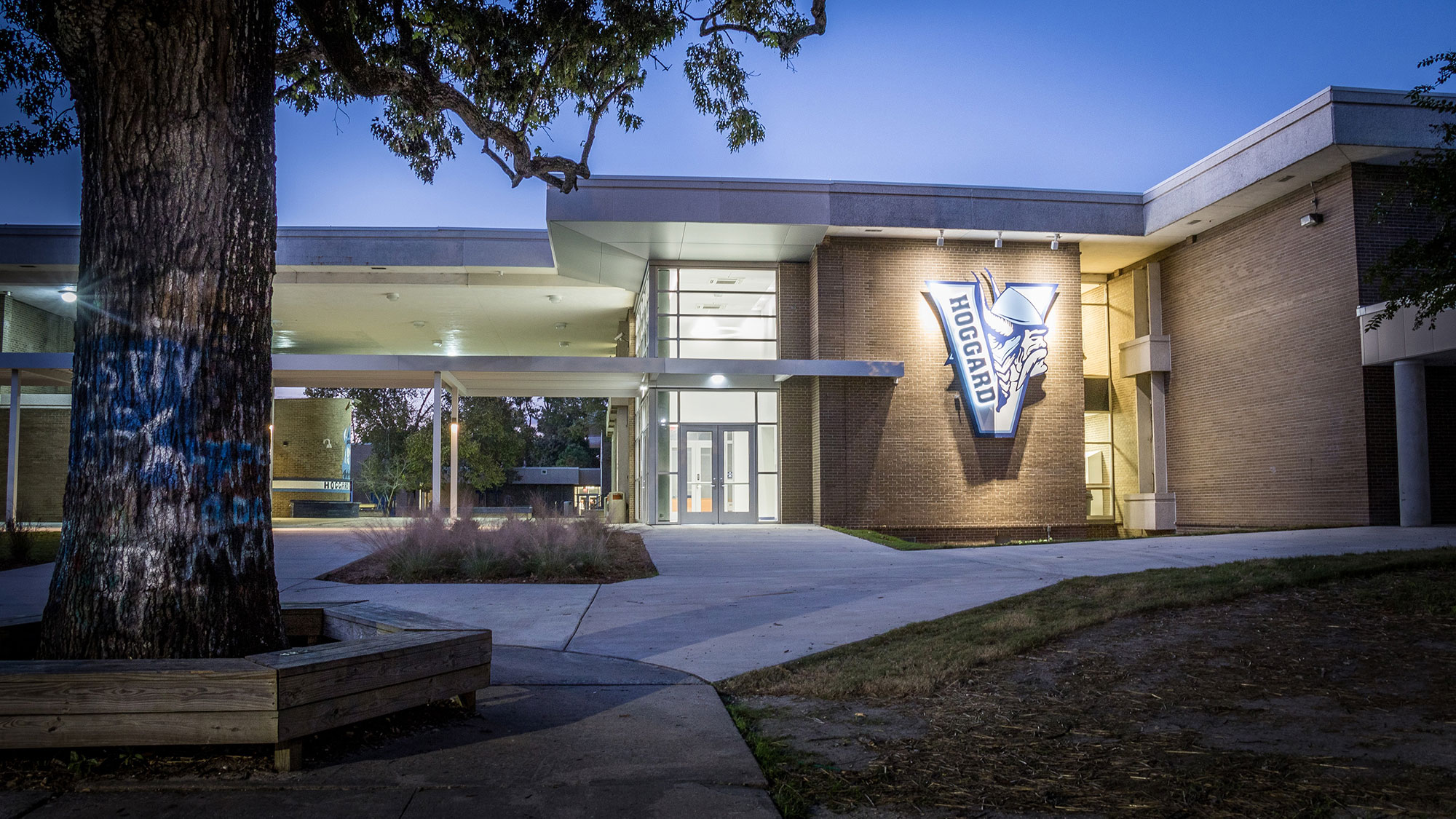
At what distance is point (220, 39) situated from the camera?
16.2ft

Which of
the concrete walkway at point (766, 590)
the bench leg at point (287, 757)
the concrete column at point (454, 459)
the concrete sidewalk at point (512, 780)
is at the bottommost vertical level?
the concrete walkway at point (766, 590)

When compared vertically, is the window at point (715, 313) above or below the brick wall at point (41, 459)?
above

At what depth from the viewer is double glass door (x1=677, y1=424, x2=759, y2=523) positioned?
2431 centimetres

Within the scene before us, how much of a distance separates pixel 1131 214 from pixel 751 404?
405 inches

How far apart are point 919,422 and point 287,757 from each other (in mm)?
20094

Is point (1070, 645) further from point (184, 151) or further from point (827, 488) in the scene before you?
point (827, 488)

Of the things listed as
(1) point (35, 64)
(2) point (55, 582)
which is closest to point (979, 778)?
(2) point (55, 582)

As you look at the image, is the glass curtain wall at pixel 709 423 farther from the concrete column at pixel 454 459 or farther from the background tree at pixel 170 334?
the background tree at pixel 170 334

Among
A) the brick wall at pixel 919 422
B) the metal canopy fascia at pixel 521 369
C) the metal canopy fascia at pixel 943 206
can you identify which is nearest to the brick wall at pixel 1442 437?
the metal canopy fascia at pixel 943 206

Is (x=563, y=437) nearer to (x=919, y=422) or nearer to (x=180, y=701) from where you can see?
(x=919, y=422)

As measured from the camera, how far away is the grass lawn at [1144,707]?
12.4ft

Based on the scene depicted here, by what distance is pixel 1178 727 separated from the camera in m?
4.69

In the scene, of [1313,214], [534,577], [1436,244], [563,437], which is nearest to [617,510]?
[534,577]

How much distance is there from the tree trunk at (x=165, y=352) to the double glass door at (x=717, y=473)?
763 inches
